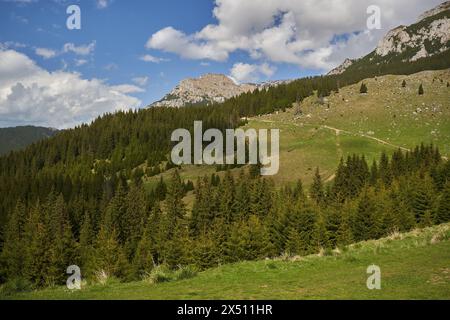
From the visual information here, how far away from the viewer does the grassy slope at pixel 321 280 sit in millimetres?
11844

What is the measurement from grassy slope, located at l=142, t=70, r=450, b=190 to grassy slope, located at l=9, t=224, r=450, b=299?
91813 millimetres

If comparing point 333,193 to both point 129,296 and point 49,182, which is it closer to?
point 129,296

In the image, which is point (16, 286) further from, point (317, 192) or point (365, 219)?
point (317, 192)

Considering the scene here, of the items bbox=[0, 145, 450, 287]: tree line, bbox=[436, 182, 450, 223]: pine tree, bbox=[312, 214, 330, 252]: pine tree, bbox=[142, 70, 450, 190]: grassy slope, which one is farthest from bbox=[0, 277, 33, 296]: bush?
bbox=[142, 70, 450, 190]: grassy slope

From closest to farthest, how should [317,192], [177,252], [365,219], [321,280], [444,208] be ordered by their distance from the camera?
1. [321,280]
2. [444,208]
3. [177,252]
4. [365,219]
5. [317,192]

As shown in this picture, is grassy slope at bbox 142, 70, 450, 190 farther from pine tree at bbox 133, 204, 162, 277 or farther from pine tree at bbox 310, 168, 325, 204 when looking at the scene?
pine tree at bbox 133, 204, 162, 277

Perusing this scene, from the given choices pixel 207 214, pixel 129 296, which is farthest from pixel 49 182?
pixel 129 296

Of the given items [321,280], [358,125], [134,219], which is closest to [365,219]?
[321,280]

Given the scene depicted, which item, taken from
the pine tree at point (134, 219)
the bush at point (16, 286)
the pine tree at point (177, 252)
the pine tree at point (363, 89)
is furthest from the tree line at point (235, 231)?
the pine tree at point (363, 89)

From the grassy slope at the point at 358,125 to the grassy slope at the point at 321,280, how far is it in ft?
301

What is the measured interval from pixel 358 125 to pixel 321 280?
461 feet

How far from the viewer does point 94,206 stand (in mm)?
108938

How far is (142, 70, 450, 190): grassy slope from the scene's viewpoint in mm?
120500

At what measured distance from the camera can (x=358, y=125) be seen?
14488 centimetres
